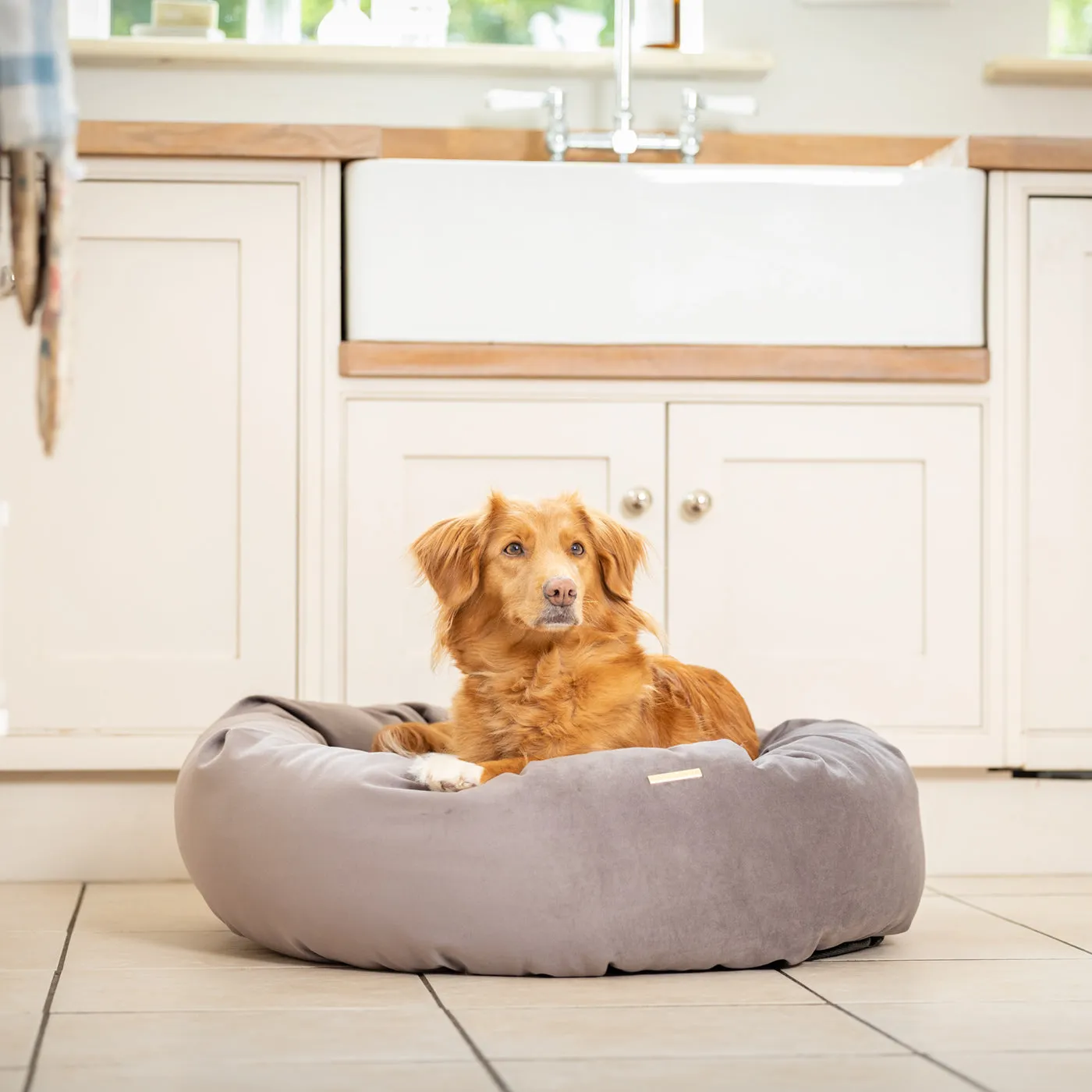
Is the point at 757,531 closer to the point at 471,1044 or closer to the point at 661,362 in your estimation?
the point at 661,362

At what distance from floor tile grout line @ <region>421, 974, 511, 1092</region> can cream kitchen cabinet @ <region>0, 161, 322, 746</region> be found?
100 centimetres

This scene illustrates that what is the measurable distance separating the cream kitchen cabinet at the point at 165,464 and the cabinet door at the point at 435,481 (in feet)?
0.41

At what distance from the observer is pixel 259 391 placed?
268cm

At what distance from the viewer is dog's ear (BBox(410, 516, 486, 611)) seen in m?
2.15

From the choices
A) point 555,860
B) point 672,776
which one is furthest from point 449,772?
point 672,776

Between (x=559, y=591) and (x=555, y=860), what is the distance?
379 millimetres

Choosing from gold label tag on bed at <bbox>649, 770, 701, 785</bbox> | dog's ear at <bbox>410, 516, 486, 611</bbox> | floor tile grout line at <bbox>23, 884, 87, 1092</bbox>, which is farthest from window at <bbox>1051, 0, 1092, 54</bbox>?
floor tile grout line at <bbox>23, 884, 87, 1092</bbox>

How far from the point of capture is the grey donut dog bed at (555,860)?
1843 mm

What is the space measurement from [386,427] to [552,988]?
1198mm

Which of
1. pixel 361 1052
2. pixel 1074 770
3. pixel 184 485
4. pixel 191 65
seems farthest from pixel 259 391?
pixel 1074 770

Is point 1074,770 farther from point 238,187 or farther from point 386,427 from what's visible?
point 238,187

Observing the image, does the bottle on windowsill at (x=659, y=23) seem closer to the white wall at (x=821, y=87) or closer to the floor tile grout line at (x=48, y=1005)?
the white wall at (x=821, y=87)

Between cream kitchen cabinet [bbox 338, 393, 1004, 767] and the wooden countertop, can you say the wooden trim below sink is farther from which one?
the wooden countertop

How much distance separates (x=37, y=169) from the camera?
3.66ft
